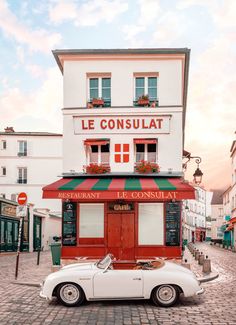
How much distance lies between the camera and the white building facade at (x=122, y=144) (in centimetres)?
1948

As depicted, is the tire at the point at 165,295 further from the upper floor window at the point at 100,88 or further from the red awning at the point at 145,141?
the upper floor window at the point at 100,88

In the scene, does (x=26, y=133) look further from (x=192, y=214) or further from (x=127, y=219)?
(x=192, y=214)

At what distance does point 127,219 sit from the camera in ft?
64.7

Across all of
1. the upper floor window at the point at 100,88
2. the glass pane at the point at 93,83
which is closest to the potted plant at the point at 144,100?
the upper floor window at the point at 100,88

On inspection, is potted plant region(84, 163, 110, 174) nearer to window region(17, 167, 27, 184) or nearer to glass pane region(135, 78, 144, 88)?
glass pane region(135, 78, 144, 88)

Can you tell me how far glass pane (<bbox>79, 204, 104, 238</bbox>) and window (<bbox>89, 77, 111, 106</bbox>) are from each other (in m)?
4.89

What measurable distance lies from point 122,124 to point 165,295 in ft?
38.4

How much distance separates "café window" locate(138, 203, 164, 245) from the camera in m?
19.5

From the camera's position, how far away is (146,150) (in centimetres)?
2084

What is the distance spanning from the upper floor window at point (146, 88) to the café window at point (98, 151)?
8.05ft

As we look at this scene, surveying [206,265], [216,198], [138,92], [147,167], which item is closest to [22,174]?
[138,92]

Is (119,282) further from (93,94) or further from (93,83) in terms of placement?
(93,83)

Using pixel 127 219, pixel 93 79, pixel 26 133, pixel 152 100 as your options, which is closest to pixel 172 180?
pixel 127 219

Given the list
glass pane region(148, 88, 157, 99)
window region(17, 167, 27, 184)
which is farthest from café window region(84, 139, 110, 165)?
window region(17, 167, 27, 184)
